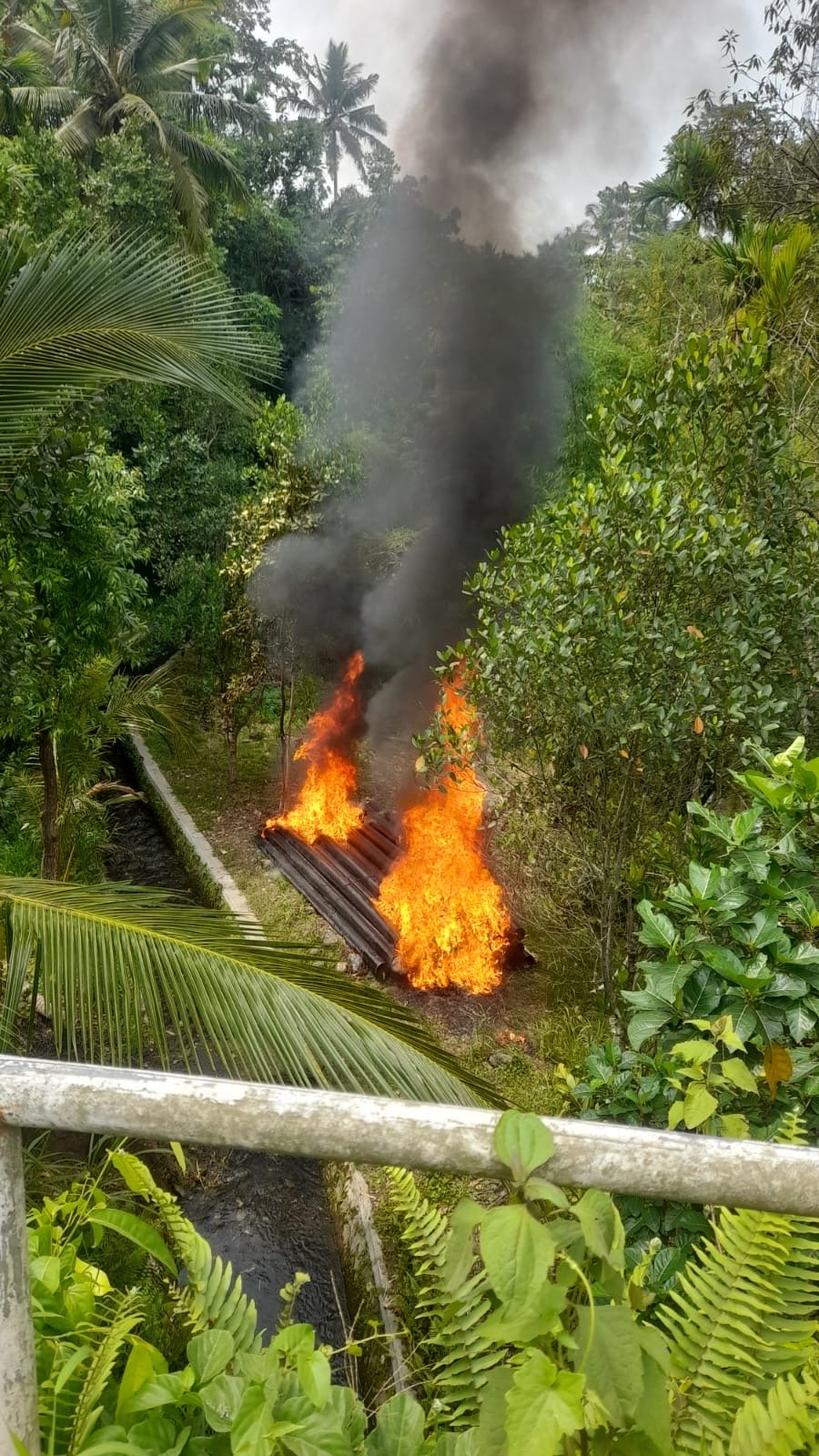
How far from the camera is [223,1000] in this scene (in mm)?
2578

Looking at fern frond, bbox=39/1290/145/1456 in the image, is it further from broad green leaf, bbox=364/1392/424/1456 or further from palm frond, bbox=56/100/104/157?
palm frond, bbox=56/100/104/157

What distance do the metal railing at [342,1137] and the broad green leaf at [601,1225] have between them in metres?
0.06

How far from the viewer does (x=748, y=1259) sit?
110cm

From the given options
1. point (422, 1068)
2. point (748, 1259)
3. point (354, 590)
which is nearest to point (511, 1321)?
point (748, 1259)

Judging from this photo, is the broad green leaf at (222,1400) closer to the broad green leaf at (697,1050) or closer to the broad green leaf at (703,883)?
the broad green leaf at (697,1050)

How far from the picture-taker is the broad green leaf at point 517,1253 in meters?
0.76

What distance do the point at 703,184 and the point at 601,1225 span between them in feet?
32.4

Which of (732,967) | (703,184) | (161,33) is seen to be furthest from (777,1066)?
(161,33)

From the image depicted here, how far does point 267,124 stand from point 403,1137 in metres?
23.5

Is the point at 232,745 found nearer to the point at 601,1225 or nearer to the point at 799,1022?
the point at 799,1022

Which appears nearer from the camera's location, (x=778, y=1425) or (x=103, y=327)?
(x=778, y=1425)

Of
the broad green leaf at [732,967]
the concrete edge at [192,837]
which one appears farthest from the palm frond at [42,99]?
the broad green leaf at [732,967]

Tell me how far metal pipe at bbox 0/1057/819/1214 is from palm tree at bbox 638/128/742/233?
29.8ft

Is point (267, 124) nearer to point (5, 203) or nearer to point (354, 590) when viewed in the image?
point (354, 590)
